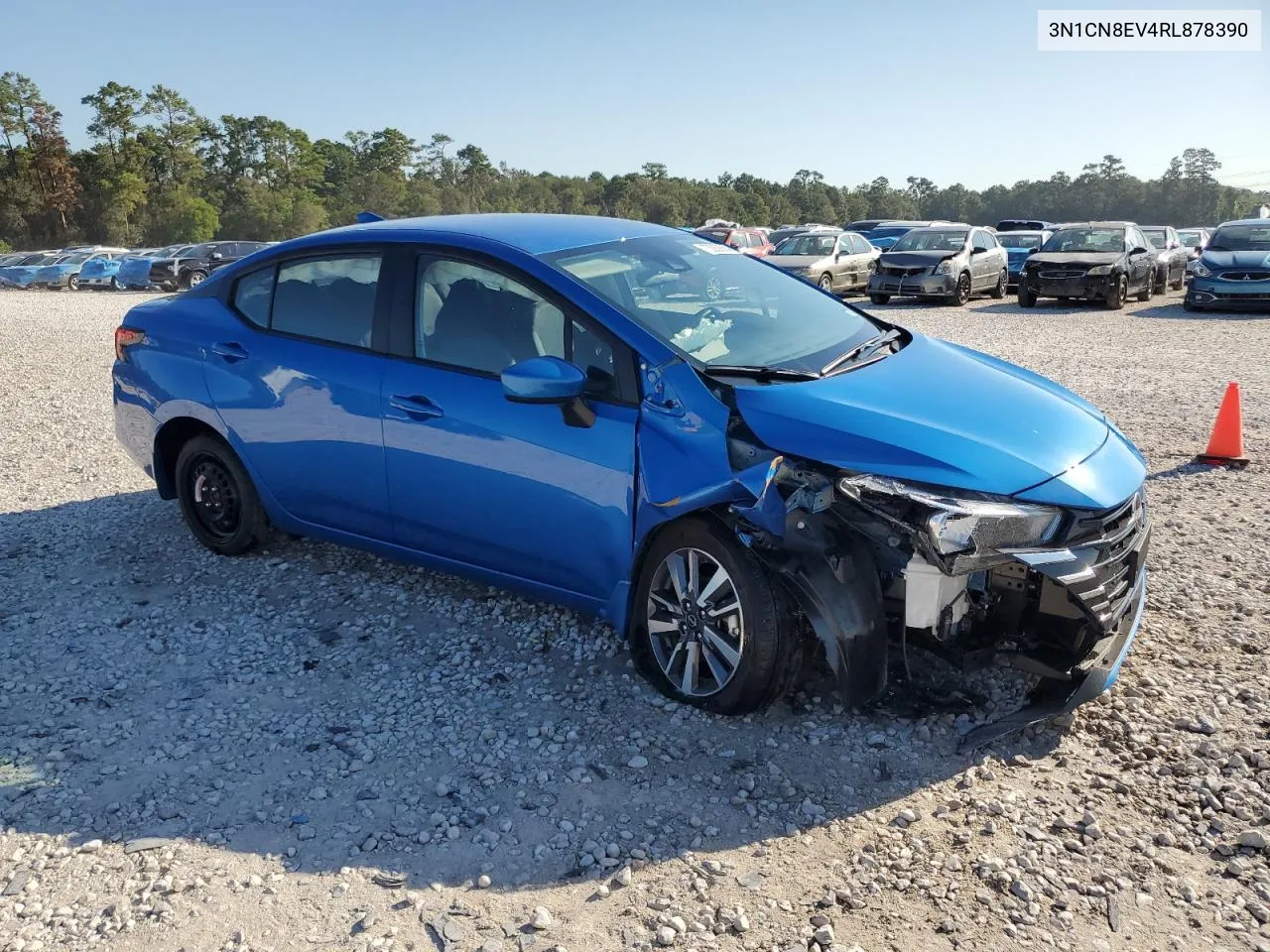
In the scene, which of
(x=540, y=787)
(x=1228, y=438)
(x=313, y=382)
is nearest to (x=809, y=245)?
(x=1228, y=438)

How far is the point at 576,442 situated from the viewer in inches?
150

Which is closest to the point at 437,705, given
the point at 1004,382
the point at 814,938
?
the point at 814,938

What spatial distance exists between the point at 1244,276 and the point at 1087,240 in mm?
2967

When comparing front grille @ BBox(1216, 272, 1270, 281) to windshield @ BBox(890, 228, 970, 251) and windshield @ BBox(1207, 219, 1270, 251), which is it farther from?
windshield @ BBox(890, 228, 970, 251)

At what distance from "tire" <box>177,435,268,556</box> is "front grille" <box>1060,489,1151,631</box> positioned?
385 centimetres

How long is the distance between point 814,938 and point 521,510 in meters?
1.96

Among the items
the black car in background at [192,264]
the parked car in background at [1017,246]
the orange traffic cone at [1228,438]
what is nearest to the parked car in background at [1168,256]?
the parked car in background at [1017,246]

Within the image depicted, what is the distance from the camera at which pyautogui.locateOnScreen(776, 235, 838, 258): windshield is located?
22156 millimetres

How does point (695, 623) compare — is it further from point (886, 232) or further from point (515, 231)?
point (886, 232)

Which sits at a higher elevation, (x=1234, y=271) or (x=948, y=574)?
(x=1234, y=271)

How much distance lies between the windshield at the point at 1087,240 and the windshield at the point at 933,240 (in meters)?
1.81

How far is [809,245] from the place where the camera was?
881 inches

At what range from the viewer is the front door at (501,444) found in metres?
3.79

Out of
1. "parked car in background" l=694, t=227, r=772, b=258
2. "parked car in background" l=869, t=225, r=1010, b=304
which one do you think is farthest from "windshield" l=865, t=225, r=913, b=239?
"parked car in background" l=869, t=225, r=1010, b=304
